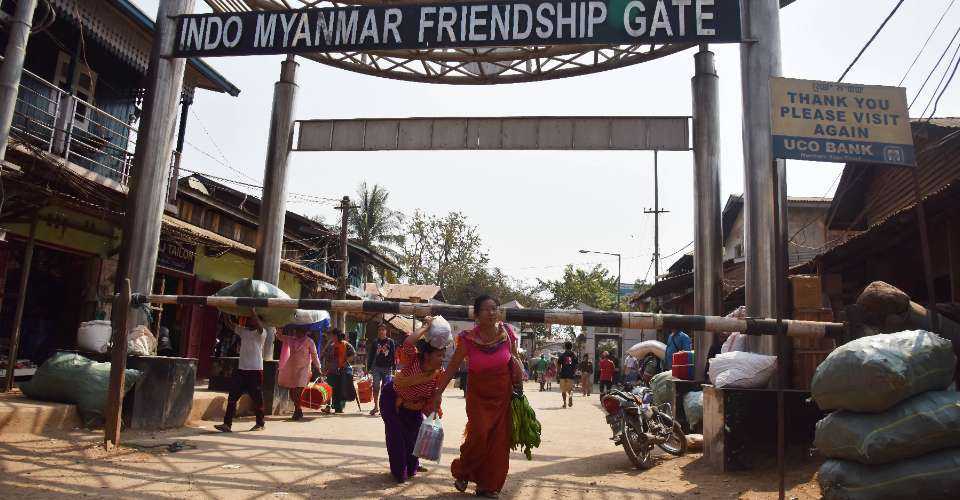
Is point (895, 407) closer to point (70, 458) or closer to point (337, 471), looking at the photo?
point (337, 471)

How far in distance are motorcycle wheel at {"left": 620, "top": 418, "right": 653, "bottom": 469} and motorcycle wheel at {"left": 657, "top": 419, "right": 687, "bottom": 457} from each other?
0.57 metres

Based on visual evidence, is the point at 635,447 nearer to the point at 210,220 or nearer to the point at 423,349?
the point at 423,349

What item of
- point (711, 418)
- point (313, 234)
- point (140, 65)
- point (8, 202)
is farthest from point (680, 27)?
point (313, 234)

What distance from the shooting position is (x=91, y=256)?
12570mm

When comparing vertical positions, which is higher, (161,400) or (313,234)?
(313,234)

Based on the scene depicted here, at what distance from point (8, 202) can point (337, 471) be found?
298 inches

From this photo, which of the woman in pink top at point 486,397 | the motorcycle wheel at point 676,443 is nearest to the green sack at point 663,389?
the motorcycle wheel at point 676,443

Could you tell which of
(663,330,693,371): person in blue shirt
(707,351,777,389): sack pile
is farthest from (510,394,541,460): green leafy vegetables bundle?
(663,330,693,371): person in blue shirt

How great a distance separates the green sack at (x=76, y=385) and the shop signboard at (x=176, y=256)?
6757 mm

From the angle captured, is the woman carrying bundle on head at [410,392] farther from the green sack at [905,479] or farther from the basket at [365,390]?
the basket at [365,390]

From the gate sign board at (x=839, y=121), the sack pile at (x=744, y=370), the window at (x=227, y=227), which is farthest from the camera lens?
the window at (x=227, y=227)

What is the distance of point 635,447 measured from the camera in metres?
6.99

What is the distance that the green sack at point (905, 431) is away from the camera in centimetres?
392

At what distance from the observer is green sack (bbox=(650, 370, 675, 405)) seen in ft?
30.9
